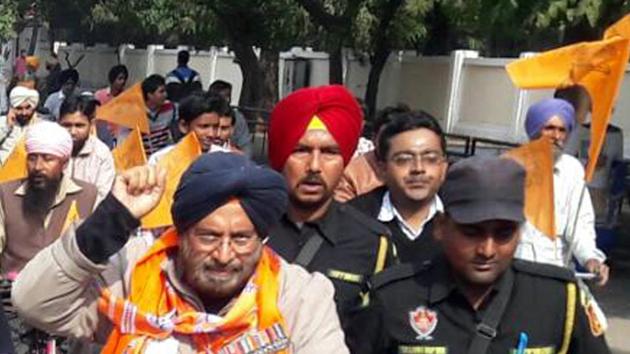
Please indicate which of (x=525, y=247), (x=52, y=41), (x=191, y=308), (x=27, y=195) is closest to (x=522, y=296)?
(x=191, y=308)

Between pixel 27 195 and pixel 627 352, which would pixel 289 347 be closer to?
pixel 27 195

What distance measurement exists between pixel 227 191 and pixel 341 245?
117cm

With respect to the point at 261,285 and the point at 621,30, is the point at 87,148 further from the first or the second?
the point at 261,285

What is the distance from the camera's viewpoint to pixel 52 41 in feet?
180

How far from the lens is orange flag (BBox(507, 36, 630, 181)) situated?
515 centimetres

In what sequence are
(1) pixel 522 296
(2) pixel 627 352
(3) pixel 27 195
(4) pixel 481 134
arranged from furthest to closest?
(4) pixel 481 134
(2) pixel 627 352
(3) pixel 27 195
(1) pixel 522 296

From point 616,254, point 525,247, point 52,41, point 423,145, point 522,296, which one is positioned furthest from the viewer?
point 52,41

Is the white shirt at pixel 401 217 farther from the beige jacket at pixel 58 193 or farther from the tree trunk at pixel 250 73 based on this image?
the tree trunk at pixel 250 73

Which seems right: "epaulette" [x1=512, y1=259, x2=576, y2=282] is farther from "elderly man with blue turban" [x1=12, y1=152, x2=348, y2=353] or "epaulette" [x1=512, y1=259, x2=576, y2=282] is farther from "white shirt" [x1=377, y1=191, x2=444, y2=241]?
"white shirt" [x1=377, y1=191, x2=444, y2=241]

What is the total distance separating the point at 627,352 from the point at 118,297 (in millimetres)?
6674

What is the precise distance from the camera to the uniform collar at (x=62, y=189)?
6.32 m

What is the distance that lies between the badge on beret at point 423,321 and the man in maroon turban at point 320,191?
0.81 m

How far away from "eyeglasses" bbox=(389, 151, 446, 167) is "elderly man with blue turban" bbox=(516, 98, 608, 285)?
0.80 m

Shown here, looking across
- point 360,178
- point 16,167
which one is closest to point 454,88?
point 16,167
